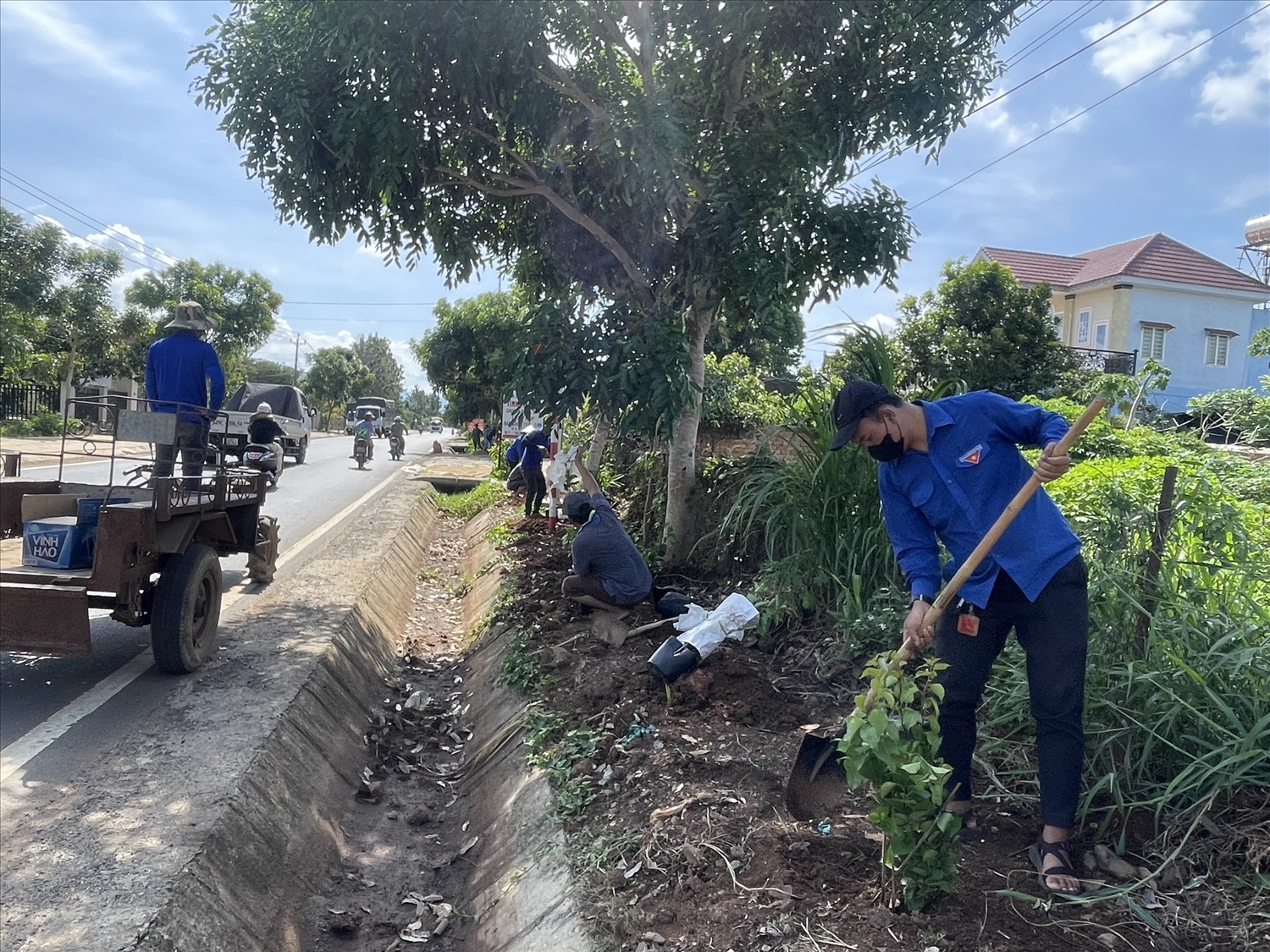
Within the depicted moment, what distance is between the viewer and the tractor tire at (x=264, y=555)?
8.36 meters

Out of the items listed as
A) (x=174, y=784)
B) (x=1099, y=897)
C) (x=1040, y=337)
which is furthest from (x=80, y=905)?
(x=1040, y=337)

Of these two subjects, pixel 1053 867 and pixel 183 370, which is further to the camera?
pixel 183 370

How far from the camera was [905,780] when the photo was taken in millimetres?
2584

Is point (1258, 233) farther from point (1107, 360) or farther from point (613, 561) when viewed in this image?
point (613, 561)

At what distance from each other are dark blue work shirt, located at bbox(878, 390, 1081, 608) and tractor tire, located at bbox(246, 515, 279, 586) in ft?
21.7

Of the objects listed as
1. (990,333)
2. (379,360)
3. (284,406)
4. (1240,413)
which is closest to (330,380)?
(379,360)

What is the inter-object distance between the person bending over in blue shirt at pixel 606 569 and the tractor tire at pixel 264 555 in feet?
11.1

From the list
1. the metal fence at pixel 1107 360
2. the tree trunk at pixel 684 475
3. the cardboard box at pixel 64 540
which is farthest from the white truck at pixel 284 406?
the metal fence at pixel 1107 360

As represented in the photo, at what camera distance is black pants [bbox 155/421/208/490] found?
6438 millimetres

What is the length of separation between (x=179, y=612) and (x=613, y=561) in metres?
2.93

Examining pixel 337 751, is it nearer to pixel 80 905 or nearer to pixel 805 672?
pixel 80 905

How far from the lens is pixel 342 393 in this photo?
249 feet

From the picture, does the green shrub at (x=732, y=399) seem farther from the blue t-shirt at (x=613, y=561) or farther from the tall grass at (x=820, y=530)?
the blue t-shirt at (x=613, y=561)

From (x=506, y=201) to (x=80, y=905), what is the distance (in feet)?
25.3
